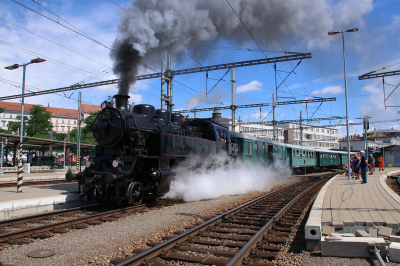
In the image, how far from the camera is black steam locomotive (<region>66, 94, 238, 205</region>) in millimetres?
7871

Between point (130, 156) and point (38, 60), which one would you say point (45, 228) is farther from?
point (38, 60)

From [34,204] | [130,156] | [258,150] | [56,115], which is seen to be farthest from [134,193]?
[56,115]

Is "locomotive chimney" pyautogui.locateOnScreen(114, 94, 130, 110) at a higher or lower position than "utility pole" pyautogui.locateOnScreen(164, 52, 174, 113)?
lower

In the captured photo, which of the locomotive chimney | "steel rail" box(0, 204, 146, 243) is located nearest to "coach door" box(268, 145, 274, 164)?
the locomotive chimney

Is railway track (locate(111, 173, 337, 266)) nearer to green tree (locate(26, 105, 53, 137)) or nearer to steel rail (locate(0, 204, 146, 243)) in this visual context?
steel rail (locate(0, 204, 146, 243))

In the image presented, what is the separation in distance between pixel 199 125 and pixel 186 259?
8585 mm

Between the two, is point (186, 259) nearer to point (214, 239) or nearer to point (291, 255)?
point (214, 239)

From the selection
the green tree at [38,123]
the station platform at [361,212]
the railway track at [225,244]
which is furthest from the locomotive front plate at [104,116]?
the green tree at [38,123]

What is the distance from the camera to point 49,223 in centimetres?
641

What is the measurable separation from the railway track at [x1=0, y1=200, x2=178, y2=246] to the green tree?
59.5 m

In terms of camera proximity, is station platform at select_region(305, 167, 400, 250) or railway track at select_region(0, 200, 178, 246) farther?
railway track at select_region(0, 200, 178, 246)

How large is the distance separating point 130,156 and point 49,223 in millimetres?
2564

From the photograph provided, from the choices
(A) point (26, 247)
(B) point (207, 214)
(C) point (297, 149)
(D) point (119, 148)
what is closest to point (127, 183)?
(D) point (119, 148)

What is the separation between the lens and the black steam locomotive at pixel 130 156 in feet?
25.8
